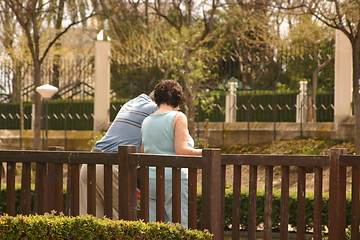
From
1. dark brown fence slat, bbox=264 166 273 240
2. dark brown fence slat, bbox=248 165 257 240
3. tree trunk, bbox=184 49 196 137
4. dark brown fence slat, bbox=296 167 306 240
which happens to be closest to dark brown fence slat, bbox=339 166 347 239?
dark brown fence slat, bbox=296 167 306 240

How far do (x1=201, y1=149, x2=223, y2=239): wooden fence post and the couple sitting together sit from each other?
668 mm

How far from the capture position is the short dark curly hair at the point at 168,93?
5852mm

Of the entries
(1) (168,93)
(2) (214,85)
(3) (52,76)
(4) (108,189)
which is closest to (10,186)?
(4) (108,189)

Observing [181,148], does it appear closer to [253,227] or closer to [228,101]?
[253,227]

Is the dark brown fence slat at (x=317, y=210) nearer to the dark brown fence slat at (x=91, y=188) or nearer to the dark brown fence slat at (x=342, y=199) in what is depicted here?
the dark brown fence slat at (x=342, y=199)

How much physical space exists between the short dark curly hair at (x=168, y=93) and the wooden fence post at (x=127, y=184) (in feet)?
2.55

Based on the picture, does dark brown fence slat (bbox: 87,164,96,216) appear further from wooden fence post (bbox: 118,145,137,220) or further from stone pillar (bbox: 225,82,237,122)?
stone pillar (bbox: 225,82,237,122)

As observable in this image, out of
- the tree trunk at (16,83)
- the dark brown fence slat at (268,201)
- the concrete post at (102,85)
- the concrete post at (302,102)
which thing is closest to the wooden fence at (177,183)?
the dark brown fence slat at (268,201)

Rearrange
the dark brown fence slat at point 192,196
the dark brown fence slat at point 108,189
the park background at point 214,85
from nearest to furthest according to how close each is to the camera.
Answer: the dark brown fence slat at point 192,196, the dark brown fence slat at point 108,189, the park background at point 214,85

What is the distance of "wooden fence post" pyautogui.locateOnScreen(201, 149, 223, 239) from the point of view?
4.70 meters

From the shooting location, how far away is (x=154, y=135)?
5.78m

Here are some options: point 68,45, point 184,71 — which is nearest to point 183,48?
point 184,71

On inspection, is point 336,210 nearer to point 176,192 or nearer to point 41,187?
point 176,192

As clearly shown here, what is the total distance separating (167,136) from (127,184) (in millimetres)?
717
